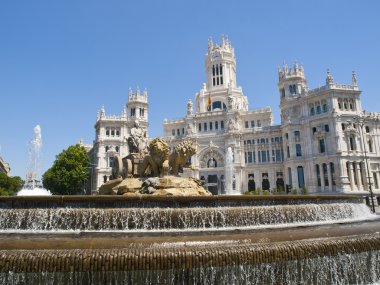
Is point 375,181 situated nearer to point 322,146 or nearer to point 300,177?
point 322,146

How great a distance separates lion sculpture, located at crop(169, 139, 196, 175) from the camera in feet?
71.1

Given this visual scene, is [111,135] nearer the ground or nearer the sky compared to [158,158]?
nearer the sky

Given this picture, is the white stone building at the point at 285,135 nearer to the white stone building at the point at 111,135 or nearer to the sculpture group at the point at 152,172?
the white stone building at the point at 111,135

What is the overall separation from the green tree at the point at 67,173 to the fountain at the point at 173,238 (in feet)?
168

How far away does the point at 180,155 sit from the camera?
21.9 m

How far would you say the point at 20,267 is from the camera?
26.3ft

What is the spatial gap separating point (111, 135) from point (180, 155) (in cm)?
6607

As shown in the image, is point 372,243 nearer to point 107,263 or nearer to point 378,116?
point 107,263

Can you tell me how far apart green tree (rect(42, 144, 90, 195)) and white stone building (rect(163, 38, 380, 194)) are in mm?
25016

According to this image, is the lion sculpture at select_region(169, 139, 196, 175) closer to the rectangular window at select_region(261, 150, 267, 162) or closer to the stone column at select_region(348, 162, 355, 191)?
the stone column at select_region(348, 162, 355, 191)

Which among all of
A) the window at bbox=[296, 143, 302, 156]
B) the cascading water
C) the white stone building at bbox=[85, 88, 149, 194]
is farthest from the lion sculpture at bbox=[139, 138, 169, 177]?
the white stone building at bbox=[85, 88, 149, 194]

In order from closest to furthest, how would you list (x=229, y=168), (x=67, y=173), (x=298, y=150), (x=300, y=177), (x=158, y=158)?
1. (x=158, y=158)
2. (x=67, y=173)
3. (x=300, y=177)
4. (x=298, y=150)
5. (x=229, y=168)

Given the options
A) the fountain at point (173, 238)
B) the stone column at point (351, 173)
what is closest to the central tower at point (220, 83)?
the stone column at point (351, 173)

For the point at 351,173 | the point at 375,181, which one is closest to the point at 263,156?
the point at 351,173
